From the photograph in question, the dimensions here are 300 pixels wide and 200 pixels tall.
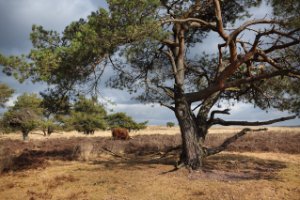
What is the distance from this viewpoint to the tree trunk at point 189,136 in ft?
49.0

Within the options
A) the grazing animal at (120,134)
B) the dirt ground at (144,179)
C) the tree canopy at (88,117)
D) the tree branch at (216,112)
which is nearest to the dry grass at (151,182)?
the dirt ground at (144,179)

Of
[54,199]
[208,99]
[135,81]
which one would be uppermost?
[135,81]

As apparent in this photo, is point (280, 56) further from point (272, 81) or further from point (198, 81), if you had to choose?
point (198, 81)

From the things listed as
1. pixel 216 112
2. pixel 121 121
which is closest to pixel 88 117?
pixel 121 121

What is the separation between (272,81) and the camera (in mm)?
17719

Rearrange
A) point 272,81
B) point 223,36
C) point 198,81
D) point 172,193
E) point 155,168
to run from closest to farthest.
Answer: point 172,193
point 223,36
point 155,168
point 272,81
point 198,81

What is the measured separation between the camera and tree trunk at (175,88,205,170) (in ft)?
49.0

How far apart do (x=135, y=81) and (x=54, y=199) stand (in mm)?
7747

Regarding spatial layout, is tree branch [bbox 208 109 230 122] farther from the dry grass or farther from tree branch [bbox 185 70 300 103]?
the dry grass

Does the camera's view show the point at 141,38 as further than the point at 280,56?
No

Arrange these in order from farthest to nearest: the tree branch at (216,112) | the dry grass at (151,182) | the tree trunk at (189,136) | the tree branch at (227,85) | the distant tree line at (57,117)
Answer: the distant tree line at (57,117)
the tree branch at (216,112)
the tree trunk at (189,136)
the tree branch at (227,85)
the dry grass at (151,182)

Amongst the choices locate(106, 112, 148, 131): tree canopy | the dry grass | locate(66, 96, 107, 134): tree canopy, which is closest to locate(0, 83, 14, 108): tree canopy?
locate(66, 96, 107, 134): tree canopy

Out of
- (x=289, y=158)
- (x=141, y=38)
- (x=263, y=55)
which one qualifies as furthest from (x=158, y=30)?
(x=289, y=158)

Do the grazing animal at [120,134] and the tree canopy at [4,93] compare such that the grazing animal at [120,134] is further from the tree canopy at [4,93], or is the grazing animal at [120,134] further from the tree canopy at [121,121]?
the tree canopy at [121,121]
